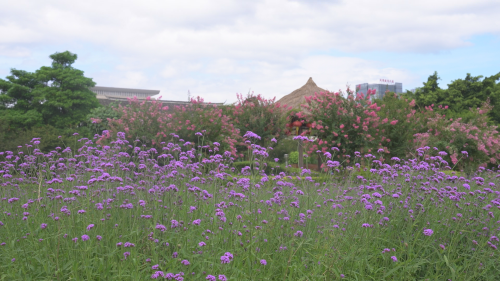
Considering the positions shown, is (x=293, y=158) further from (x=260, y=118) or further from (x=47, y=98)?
(x=47, y=98)

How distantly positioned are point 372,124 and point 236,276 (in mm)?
11960

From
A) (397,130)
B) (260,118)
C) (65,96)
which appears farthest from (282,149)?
(65,96)

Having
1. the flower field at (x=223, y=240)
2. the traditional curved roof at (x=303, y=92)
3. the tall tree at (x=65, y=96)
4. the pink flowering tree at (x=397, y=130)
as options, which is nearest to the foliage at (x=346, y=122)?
the pink flowering tree at (x=397, y=130)

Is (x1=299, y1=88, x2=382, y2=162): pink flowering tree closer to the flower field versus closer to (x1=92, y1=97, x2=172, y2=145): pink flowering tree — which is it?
(x1=92, y1=97, x2=172, y2=145): pink flowering tree

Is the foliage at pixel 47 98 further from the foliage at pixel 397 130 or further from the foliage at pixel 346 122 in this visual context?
the foliage at pixel 397 130

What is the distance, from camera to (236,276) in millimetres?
3055

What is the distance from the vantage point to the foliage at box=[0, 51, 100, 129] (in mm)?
22688

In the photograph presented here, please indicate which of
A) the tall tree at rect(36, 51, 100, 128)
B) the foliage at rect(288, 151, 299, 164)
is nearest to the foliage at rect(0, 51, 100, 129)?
the tall tree at rect(36, 51, 100, 128)

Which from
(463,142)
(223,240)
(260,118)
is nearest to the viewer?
(223,240)

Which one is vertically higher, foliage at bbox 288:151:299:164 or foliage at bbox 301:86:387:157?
foliage at bbox 301:86:387:157

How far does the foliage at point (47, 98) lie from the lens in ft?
74.4

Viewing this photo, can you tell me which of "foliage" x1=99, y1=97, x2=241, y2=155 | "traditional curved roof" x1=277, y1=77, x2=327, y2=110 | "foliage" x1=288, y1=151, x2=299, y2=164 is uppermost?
"traditional curved roof" x1=277, y1=77, x2=327, y2=110

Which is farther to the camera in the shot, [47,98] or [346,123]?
[47,98]

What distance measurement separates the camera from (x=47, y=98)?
2323 centimetres
